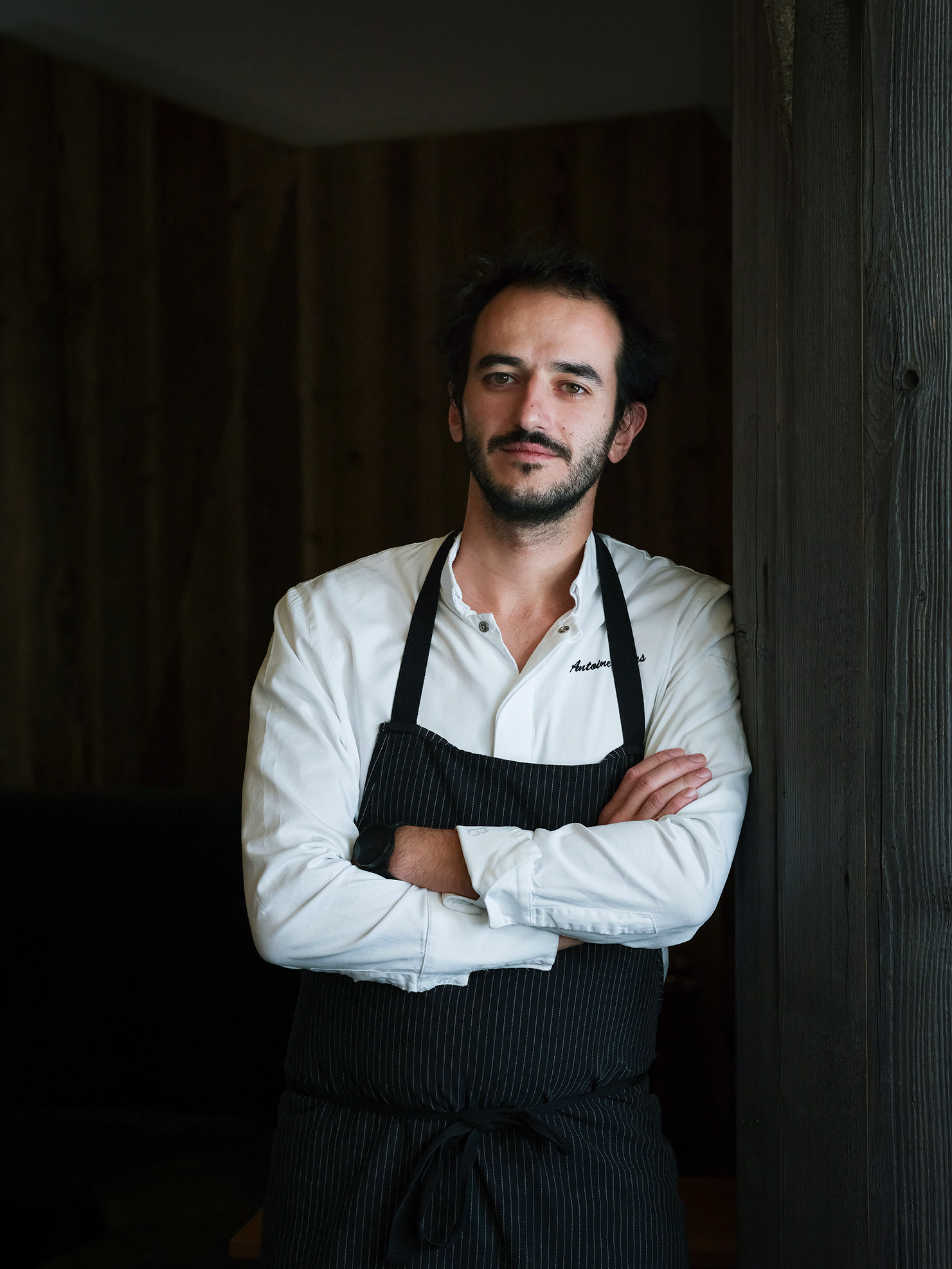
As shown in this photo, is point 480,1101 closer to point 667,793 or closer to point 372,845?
point 372,845

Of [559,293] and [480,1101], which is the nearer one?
[480,1101]

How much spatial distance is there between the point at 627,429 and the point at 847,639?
31.1 inches

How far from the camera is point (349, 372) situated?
4.16m


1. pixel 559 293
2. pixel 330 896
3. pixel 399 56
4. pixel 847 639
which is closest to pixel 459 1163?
pixel 330 896

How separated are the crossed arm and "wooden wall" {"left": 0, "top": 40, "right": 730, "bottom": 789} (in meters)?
2.42

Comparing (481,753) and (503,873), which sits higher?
(481,753)

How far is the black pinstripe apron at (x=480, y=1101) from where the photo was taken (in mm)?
1442

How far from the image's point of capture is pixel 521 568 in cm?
179

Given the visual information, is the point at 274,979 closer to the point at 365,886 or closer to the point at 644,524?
the point at 365,886

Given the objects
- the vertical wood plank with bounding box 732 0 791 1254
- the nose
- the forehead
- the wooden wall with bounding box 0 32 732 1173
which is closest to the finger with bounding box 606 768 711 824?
the vertical wood plank with bounding box 732 0 791 1254

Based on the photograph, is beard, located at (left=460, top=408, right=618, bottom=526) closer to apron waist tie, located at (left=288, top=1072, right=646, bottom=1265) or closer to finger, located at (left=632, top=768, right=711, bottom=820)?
finger, located at (left=632, top=768, right=711, bottom=820)

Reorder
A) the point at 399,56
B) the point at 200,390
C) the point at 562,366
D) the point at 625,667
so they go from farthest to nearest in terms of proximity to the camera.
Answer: the point at 200,390
the point at 399,56
the point at 562,366
the point at 625,667

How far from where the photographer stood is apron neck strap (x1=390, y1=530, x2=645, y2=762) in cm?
162

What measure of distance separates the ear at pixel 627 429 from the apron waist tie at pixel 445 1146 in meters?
1.02
